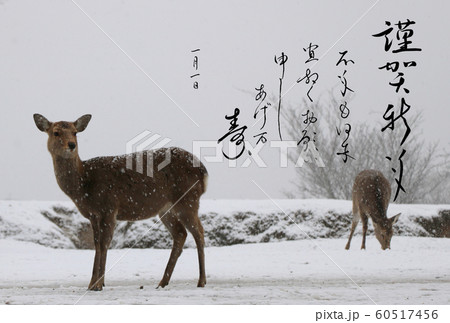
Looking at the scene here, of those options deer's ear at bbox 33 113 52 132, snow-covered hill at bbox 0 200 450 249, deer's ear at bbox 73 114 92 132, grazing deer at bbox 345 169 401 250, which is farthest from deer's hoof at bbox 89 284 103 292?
grazing deer at bbox 345 169 401 250

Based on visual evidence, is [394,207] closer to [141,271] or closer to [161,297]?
[141,271]

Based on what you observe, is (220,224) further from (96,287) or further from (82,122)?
(82,122)

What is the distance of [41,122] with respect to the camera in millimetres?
7301

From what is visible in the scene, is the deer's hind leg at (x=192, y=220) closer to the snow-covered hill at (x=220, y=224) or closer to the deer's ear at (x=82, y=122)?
the deer's ear at (x=82, y=122)

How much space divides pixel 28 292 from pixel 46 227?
6.91 meters

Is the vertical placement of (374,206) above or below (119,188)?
below

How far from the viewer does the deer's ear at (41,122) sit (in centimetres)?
725

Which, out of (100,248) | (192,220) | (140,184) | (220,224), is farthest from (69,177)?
(220,224)

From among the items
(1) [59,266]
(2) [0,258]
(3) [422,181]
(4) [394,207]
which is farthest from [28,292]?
(3) [422,181]

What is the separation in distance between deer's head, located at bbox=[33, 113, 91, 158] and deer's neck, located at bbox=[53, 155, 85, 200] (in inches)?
4.4

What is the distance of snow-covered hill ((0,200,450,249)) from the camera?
1429 centimetres

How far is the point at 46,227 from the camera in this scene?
1426cm

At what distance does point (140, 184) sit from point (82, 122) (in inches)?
40.9

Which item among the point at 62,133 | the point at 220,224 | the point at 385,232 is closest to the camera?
the point at 62,133
